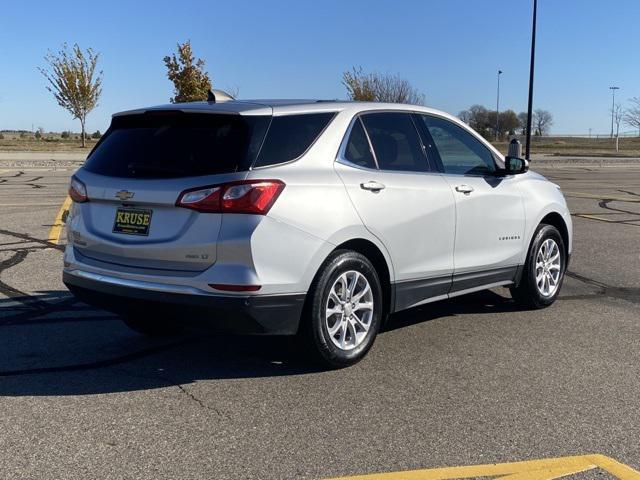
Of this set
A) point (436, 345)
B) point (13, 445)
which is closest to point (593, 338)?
point (436, 345)

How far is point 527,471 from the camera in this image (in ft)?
10.7

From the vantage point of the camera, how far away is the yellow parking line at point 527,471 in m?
3.20

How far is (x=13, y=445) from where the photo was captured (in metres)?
3.48

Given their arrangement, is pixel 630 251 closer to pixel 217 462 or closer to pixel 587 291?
pixel 587 291

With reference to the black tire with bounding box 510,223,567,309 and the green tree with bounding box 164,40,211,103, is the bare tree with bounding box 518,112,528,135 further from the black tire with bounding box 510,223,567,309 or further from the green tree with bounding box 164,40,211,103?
the black tire with bounding box 510,223,567,309

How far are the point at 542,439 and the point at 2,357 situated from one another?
355cm

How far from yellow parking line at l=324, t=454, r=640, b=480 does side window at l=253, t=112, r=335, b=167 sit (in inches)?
78.2

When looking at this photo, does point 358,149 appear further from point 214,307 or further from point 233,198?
point 214,307

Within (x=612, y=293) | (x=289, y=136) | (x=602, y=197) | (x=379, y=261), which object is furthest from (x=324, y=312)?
(x=602, y=197)

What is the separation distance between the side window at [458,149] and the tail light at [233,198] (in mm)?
1959

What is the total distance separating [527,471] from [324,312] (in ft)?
5.40

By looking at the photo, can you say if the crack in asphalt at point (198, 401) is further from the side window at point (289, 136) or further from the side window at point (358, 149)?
the side window at point (358, 149)

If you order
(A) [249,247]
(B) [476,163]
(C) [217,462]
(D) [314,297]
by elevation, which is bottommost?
(C) [217,462]

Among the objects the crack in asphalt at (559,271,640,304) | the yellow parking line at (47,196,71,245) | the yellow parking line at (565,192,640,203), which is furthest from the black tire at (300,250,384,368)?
the yellow parking line at (565,192,640,203)
